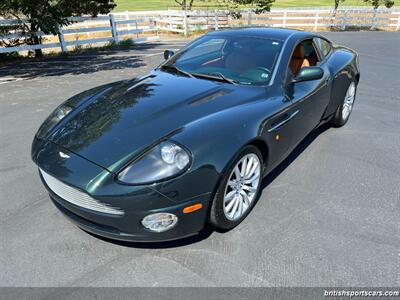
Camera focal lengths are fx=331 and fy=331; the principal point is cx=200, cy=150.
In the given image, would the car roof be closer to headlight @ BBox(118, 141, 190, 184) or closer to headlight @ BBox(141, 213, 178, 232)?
headlight @ BBox(118, 141, 190, 184)

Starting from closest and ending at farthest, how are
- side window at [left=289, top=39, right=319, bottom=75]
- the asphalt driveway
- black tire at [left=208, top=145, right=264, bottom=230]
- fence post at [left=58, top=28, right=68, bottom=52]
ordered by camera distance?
1. the asphalt driveway
2. black tire at [left=208, top=145, right=264, bottom=230]
3. side window at [left=289, top=39, right=319, bottom=75]
4. fence post at [left=58, top=28, right=68, bottom=52]

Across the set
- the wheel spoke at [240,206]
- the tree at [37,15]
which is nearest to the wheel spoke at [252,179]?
the wheel spoke at [240,206]

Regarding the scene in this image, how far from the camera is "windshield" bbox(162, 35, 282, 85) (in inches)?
134

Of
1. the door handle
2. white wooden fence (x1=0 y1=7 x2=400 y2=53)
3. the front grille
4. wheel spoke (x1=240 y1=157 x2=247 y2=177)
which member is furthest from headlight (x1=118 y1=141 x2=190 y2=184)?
white wooden fence (x1=0 y1=7 x2=400 y2=53)

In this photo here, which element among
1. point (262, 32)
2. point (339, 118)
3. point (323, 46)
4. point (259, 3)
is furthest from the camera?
point (259, 3)

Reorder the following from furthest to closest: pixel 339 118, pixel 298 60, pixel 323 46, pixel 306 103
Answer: pixel 339 118 < pixel 323 46 < pixel 298 60 < pixel 306 103

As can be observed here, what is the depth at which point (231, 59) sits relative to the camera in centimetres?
363

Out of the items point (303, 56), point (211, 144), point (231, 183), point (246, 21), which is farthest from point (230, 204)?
point (246, 21)

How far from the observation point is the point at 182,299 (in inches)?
85.1

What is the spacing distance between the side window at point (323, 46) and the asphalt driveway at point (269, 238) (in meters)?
1.22

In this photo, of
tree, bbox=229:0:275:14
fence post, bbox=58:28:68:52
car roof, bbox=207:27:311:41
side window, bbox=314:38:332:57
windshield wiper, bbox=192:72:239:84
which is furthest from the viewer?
tree, bbox=229:0:275:14

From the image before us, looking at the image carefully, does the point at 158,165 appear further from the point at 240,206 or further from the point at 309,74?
the point at 309,74

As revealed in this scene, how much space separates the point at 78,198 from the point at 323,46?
3.82 m

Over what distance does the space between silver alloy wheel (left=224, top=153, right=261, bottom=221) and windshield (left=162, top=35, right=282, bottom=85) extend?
918 millimetres
